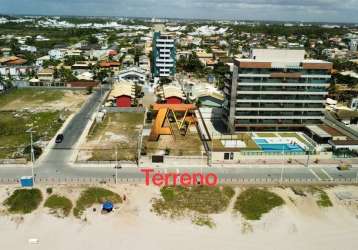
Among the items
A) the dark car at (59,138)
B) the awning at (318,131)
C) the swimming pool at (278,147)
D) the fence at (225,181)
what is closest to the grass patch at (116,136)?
the dark car at (59,138)

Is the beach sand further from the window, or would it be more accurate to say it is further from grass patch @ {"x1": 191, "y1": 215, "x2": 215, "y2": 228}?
the window

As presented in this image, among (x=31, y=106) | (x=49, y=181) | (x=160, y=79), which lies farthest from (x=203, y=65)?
(x=49, y=181)

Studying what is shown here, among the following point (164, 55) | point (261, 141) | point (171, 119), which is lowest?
point (171, 119)

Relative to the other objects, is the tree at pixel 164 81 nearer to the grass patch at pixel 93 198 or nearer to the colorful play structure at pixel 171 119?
the colorful play structure at pixel 171 119

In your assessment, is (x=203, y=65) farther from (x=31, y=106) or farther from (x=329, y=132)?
(x=329, y=132)

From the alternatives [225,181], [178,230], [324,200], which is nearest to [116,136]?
[225,181]

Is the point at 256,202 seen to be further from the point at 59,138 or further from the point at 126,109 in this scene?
the point at 126,109

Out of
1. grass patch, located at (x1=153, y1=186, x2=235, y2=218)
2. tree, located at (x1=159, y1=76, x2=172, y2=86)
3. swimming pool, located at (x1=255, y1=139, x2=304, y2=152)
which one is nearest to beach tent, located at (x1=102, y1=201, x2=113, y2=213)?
grass patch, located at (x1=153, y1=186, x2=235, y2=218)

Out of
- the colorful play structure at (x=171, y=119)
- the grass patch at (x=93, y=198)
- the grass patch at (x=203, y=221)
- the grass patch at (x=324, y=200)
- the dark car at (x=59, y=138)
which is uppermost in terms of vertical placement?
the colorful play structure at (x=171, y=119)
